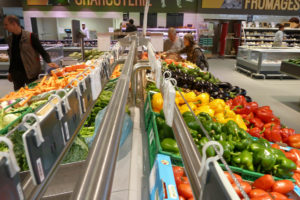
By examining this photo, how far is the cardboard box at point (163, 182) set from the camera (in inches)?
48.3

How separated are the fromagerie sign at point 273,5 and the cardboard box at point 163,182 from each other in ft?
43.3

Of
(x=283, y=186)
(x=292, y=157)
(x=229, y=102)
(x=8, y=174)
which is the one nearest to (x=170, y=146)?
(x=283, y=186)

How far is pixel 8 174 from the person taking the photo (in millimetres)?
432

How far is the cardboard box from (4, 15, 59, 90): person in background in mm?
2930

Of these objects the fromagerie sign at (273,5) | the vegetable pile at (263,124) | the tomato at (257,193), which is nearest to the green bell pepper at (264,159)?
the tomato at (257,193)

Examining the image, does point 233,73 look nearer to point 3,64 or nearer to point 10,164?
point 3,64

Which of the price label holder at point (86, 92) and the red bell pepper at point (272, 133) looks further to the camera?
the red bell pepper at point (272, 133)

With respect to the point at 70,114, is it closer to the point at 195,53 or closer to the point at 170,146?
the point at 170,146

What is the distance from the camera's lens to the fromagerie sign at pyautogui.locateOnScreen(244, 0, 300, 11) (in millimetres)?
12102

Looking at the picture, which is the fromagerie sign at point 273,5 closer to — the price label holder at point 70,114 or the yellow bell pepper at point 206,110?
the yellow bell pepper at point 206,110

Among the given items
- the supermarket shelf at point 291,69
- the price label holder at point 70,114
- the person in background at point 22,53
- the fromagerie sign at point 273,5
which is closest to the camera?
the price label holder at point 70,114

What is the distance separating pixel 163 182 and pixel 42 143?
89 centimetres

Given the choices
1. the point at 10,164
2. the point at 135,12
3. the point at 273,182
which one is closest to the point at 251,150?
the point at 273,182

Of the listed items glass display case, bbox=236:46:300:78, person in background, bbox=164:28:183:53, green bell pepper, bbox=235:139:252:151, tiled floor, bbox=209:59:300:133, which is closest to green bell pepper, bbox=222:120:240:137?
green bell pepper, bbox=235:139:252:151
